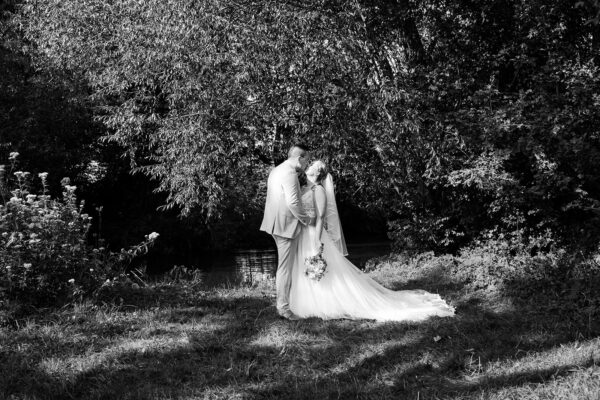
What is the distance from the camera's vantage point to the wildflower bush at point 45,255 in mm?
5977

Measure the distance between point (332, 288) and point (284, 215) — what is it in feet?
3.22

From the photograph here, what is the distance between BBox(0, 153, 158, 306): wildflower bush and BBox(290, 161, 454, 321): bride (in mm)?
2170

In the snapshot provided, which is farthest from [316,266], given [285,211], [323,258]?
[285,211]

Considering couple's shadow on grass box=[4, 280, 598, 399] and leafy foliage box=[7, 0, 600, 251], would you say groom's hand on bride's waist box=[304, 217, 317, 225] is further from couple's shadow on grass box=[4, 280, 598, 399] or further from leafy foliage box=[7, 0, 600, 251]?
leafy foliage box=[7, 0, 600, 251]

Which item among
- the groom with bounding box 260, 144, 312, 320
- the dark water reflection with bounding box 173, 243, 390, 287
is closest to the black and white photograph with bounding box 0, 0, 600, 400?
the groom with bounding box 260, 144, 312, 320

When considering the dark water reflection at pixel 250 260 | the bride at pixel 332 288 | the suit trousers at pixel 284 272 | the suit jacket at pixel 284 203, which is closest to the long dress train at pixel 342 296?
the bride at pixel 332 288

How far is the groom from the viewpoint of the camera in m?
6.29

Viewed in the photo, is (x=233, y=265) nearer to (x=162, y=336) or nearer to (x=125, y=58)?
(x=125, y=58)

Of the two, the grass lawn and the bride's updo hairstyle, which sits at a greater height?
the bride's updo hairstyle

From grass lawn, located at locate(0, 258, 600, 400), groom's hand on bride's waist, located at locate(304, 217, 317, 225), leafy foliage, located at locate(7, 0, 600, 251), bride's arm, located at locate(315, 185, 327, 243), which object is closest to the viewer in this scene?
grass lawn, located at locate(0, 258, 600, 400)

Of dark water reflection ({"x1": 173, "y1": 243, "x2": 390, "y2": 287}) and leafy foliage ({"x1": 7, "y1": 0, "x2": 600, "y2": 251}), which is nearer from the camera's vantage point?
leafy foliage ({"x1": 7, "y1": 0, "x2": 600, "y2": 251})

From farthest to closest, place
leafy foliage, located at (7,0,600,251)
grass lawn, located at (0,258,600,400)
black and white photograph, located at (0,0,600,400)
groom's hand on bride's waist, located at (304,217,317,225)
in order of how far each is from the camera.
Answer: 1. leafy foliage, located at (7,0,600,251)
2. groom's hand on bride's waist, located at (304,217,317,225)
3. black and white photograph, located at (0,0,600,400)
4. grass lawn, located at (0,258,600,400)

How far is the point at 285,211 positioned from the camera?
20.8 ft

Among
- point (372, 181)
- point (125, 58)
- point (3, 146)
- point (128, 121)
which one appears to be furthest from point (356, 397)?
point (3, 146)
